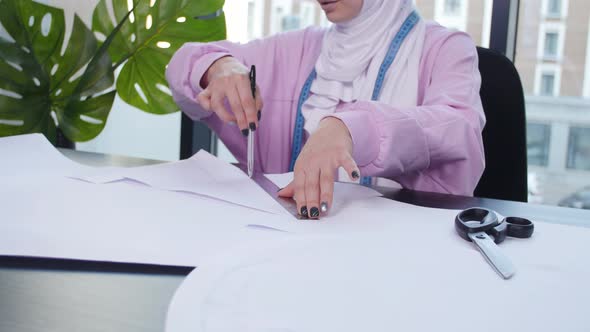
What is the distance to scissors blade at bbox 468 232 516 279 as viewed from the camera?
1.45 feet

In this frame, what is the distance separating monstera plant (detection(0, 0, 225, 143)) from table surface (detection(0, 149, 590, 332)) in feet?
3.26

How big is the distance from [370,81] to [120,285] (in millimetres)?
789

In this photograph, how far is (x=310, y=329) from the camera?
337 millimetres

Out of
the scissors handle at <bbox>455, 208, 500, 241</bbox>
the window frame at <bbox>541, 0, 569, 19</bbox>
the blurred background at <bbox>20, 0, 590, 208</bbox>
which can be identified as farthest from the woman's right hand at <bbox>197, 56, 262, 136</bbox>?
the window frame at <bbox>541, 0, 569, 19</bbox>

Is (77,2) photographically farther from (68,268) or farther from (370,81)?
(68,268)

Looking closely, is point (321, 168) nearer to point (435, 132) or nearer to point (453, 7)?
point (435, 132)

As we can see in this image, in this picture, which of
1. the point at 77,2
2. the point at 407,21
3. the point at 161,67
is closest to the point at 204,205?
the point at 407,21

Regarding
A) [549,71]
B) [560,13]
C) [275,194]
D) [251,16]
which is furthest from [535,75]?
[275,194]

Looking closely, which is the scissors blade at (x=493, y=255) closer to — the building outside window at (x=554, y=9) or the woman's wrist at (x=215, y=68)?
the woman's wrist at (x=215, y=68)

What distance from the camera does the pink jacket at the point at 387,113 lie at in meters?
0.78

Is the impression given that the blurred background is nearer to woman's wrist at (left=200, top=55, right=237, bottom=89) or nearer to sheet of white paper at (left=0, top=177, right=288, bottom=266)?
woman's wrist at (left=200, top=55, right=237, bottom=89)

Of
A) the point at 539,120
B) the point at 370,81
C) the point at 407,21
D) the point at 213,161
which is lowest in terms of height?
the point at 539,120

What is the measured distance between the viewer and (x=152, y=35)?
4.74 feet

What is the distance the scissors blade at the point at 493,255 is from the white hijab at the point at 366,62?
584mm
